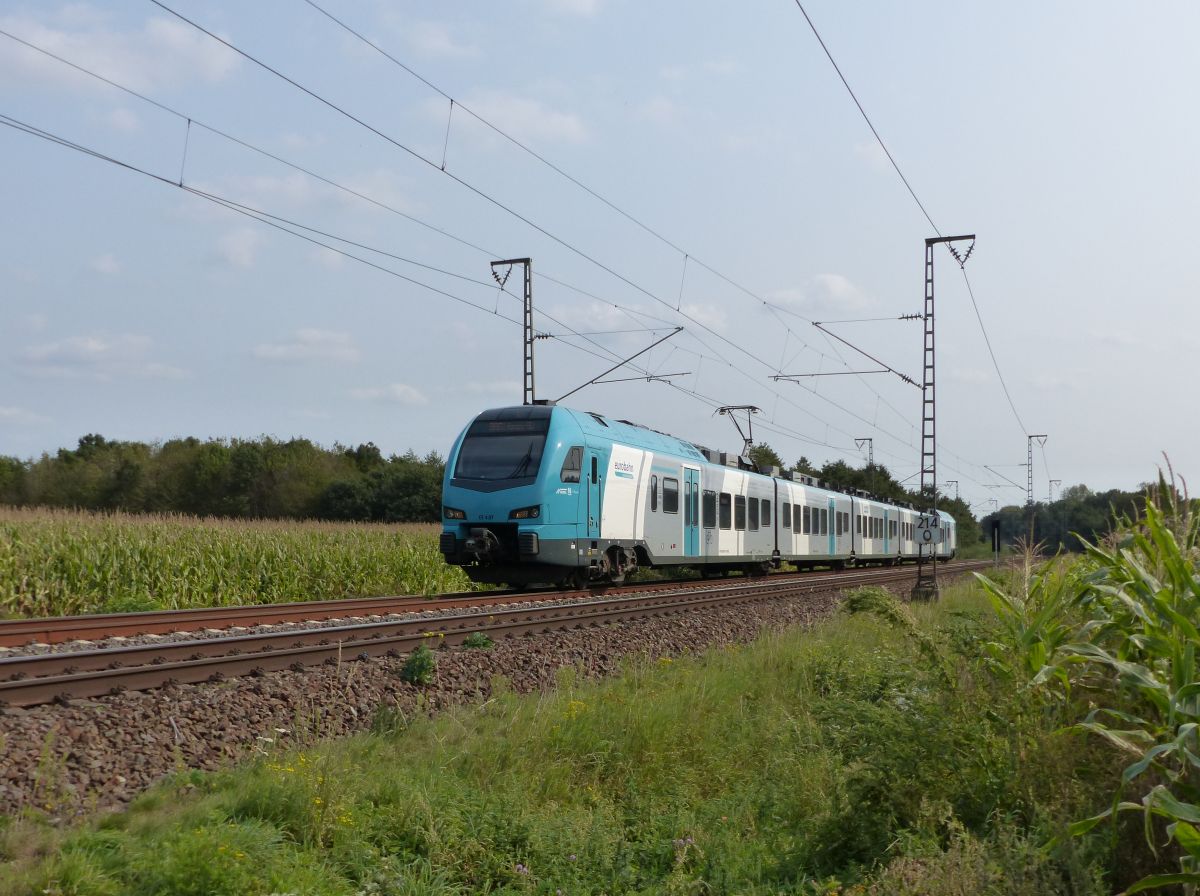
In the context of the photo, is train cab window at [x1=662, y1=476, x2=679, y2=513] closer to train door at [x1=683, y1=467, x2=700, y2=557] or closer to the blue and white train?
the blue and white train

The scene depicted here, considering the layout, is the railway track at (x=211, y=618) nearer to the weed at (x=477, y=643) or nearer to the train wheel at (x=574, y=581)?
the train wheel at (x=574, y=581)

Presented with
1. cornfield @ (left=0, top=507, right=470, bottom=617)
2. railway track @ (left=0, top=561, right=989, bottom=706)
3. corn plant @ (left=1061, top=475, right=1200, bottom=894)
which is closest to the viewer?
corn plant @ (left=1061, top=475, right=1200, bottom=894)

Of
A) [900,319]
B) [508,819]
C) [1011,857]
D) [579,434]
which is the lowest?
[508,819]

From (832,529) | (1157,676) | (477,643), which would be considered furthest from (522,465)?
(832,529)

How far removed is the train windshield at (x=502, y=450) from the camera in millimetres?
17625

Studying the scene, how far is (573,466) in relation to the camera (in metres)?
17.9

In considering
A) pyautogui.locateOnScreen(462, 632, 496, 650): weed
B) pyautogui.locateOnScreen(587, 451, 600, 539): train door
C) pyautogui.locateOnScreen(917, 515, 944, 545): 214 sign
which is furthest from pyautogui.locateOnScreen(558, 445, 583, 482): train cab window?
pyautogui.locateOnScreen(917, 515, 944, 545): 214 sign

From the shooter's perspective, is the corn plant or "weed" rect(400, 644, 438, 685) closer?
the corn plant

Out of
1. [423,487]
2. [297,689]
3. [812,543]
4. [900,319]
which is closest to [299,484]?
[423,487]

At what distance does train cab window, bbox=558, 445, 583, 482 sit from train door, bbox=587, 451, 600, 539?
32 centimetres

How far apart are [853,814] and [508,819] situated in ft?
5.95

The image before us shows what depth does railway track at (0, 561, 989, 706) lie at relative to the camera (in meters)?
7.37

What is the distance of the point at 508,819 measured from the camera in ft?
18.3

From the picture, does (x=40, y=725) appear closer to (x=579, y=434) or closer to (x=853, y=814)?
(x=853, y=814)
